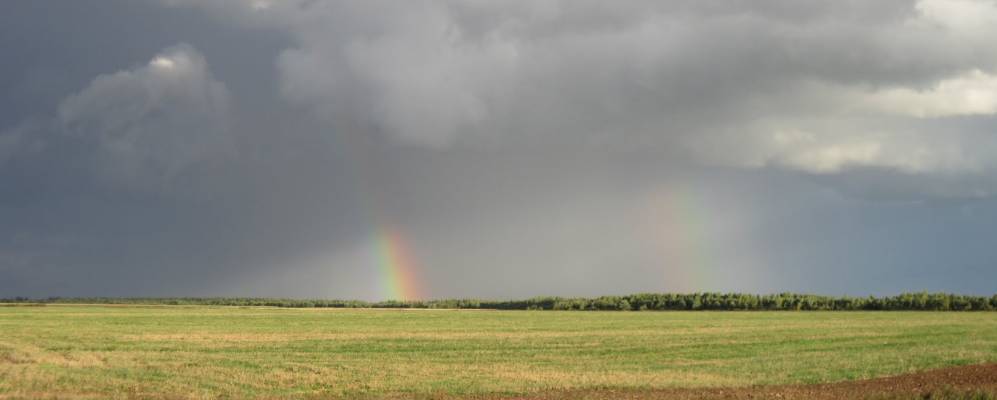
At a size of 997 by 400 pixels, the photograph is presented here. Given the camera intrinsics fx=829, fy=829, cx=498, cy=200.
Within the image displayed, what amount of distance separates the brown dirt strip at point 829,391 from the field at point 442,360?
122cm

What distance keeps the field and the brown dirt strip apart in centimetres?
122

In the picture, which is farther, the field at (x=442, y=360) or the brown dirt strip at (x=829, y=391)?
the field at (x=442, y=360)

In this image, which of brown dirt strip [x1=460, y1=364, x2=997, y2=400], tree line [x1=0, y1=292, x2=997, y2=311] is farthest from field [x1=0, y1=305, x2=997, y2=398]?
tree line [x1=0, y1=292, x2=997, y2=311]

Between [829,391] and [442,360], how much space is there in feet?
60.9

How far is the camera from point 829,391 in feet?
96.5

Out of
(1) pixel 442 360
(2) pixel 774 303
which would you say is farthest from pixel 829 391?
(2) pixel 774 303

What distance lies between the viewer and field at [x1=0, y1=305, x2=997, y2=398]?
30400mm

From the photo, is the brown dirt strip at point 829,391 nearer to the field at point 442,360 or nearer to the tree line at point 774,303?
the field at point 442,360

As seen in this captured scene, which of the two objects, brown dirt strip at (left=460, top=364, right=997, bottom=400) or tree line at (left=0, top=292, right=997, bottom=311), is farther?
tree line at (left=0, top=292, right=997, bottom=311)

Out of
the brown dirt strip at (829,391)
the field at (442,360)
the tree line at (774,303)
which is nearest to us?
the brown dirt strip at (829,391)

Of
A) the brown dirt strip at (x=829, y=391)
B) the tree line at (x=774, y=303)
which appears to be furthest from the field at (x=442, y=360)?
the tree line at (x=774, y=303)

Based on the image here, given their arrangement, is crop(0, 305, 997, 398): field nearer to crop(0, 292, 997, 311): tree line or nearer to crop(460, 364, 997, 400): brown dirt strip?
crop(460, 364, 997, 400): brown dirt strip

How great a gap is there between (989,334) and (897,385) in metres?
37.0

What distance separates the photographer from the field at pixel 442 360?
30.4 metres
